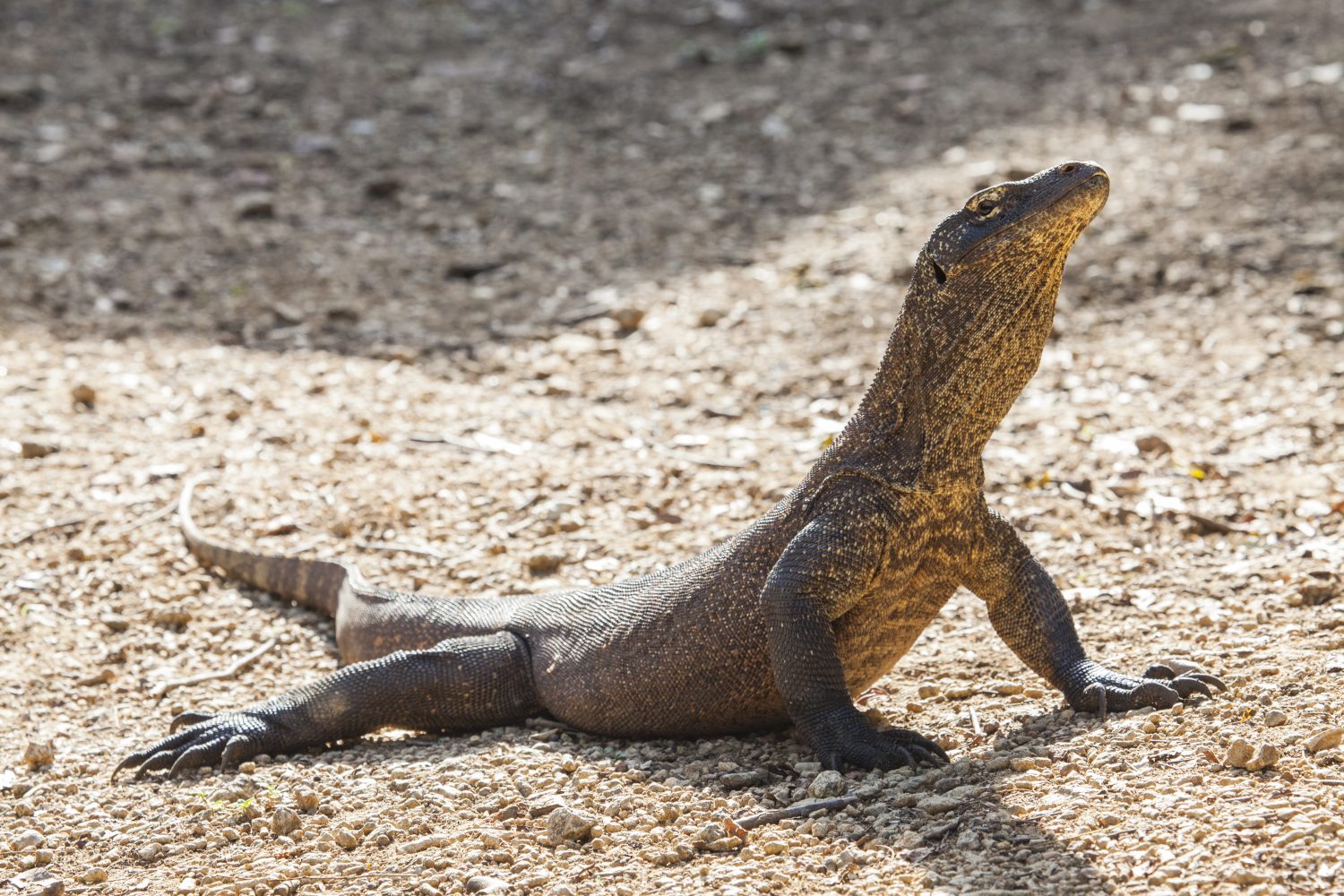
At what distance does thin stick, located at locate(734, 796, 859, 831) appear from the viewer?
429 cm

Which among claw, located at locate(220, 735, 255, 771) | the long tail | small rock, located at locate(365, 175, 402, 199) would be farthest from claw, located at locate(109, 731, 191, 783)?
small rock, located at locate(365, 175, 402, 199)

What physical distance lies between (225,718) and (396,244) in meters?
6.35

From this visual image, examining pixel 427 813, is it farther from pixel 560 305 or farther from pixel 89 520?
pixel 560 305

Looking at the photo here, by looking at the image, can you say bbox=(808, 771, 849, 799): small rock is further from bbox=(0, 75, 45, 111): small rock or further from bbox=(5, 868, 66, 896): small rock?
bbox=(0, 75, 45, 111): small rock

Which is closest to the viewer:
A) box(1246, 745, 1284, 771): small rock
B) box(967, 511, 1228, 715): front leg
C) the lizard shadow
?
the lizard shadow

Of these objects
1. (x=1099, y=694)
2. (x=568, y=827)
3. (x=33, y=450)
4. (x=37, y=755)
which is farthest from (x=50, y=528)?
(x=1099, y=694)

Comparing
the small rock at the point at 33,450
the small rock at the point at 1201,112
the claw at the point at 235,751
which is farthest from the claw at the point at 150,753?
the small rock at the point at 1201,112

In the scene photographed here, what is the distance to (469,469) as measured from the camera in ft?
25.7

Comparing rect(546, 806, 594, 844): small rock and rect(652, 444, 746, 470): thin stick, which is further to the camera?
rect(652, 444, 746, 470): thin stick

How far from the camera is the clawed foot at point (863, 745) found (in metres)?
4.59

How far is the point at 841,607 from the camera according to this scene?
4734mm

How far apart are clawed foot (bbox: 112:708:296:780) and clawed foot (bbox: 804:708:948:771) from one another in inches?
78.0

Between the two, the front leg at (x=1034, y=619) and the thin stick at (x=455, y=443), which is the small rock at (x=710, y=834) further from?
the thin stick at (x=455, y=443)

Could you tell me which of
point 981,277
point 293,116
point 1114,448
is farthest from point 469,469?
point 293,116
